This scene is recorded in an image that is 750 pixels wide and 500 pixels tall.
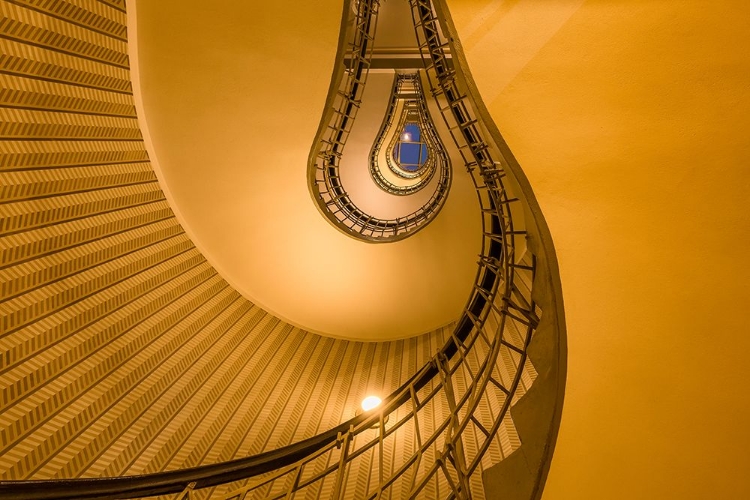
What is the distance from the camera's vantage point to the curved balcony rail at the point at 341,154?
462 centimetres

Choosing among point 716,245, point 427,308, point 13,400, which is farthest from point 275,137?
point 716,245

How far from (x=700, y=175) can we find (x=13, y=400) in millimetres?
4836

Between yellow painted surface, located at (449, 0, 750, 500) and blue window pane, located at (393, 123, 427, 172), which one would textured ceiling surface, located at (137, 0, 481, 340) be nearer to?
yellow painted surface, located at (449, 0, 750, 500)

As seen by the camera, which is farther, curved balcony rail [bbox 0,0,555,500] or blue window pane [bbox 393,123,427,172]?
blue window pane [bbox 393,123,427,172]

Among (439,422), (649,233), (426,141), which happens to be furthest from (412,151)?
(649,233)

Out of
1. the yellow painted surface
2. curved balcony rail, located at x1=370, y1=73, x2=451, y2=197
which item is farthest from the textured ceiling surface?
the yellow painted surface

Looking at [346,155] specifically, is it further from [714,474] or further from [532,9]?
[714,474]

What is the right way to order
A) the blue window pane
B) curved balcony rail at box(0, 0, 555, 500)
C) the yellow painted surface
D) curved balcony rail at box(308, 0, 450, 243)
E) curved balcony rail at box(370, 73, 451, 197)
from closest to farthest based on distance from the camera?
the yellow painted surface
curved balcony rail at box(0, 0, 555, 500)
curved balcony rail at box(308, 0, 450, 243)
curved balcony rail at box(370, 73, 451, 197)
the blue window pane

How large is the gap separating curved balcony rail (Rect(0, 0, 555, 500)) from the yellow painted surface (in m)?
0.28

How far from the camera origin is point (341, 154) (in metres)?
5.74

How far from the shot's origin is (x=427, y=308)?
20.0 ft

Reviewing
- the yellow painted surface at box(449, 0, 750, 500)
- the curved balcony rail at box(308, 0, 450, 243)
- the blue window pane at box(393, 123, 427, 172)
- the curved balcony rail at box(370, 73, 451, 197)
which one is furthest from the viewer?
the blue window pane at box(393, 123, 427, 172)

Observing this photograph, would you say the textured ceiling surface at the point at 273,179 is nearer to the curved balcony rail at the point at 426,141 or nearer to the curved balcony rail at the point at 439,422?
the curved balcony rail at the point at 439,422

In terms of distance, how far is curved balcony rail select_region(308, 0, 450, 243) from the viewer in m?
4.62
